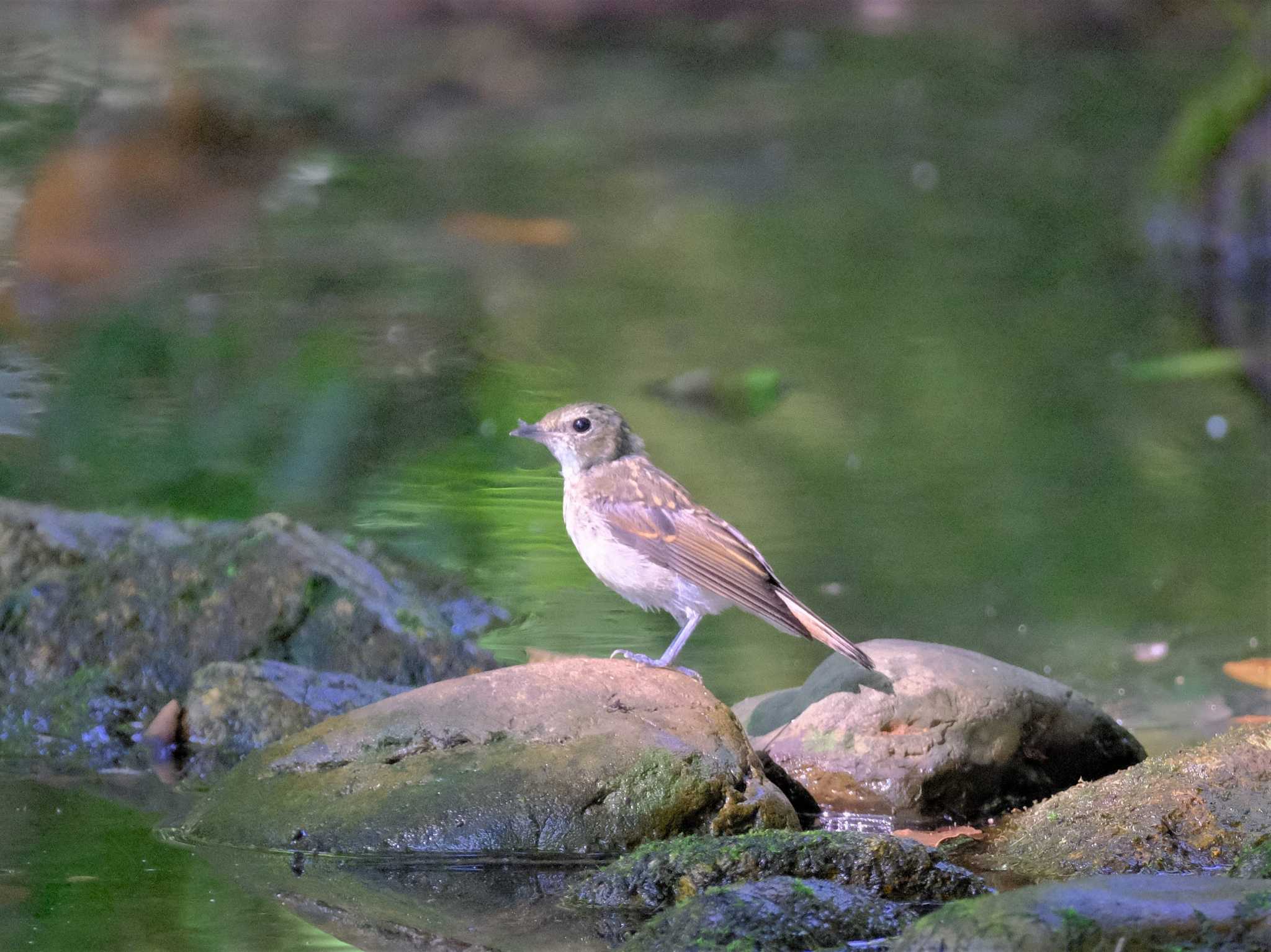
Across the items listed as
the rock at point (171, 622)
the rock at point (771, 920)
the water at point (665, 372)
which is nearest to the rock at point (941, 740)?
the water at point (665, 372)

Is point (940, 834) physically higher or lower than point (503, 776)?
lower

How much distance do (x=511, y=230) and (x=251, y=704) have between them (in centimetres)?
705

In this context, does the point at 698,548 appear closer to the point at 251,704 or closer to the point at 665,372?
the point at 251,704

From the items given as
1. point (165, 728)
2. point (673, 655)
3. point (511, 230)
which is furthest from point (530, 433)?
point (511, 230)

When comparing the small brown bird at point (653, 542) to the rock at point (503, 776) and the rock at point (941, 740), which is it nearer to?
the rock at point (941, 740)

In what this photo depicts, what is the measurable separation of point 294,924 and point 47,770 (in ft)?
4.17

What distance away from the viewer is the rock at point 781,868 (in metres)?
3.85

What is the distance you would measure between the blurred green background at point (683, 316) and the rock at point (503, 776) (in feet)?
3.68

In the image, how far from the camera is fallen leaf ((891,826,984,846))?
179 inches

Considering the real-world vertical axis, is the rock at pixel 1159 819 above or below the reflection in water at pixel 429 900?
above

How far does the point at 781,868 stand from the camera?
384cm

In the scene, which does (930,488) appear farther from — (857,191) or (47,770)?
(857,191)

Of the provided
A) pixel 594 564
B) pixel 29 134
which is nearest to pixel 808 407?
pixel 594 564

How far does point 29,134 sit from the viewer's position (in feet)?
42.6
